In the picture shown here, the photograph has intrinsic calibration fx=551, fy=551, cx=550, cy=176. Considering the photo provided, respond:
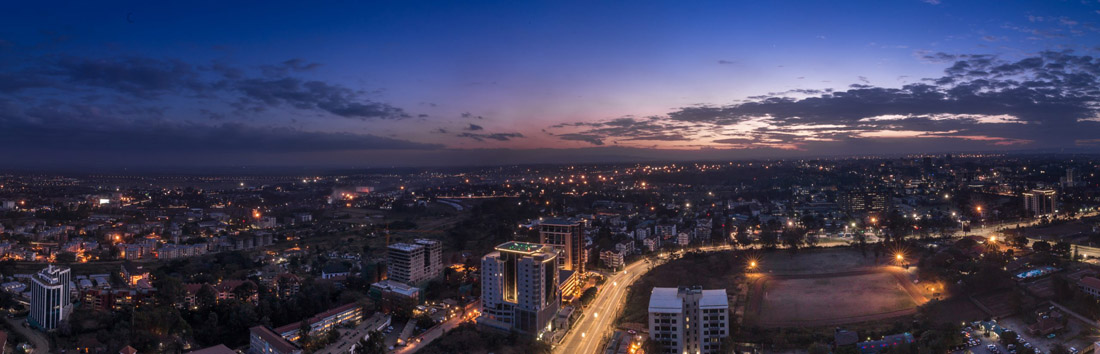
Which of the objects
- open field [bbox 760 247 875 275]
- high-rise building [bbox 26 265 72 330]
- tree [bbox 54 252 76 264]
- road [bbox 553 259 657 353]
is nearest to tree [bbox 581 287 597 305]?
road [bbox 553 259 657 353]

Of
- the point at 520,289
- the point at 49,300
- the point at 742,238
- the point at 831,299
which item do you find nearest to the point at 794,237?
the point at 742,238

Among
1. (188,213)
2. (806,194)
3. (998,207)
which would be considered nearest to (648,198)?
(806,194)

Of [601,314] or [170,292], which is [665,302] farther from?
[170,292]

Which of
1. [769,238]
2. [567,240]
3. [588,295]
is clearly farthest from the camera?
[769,238]

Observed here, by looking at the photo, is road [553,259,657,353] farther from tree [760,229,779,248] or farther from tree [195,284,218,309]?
tree [195,284,218,309]

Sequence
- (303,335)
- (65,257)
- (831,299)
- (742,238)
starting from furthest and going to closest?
(742,238)
(65,257)
(831,299)
(303,335)

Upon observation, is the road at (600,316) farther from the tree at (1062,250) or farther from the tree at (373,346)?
the tree at (1062,250)

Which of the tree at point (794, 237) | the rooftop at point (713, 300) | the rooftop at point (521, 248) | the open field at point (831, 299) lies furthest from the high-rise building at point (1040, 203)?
the rooftop at point (521, 248)
